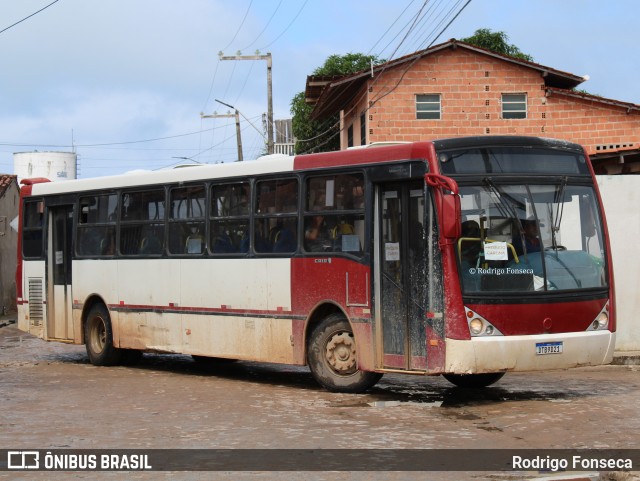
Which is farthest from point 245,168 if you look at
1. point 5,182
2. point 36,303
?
point 5,182

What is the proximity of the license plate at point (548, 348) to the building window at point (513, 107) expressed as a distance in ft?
66.3

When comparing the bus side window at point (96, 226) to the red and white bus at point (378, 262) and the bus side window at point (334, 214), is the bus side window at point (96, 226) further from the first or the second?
the bus side window at point (334, 214)

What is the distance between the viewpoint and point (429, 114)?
30234 millimetres

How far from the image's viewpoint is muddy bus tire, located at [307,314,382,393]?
12.4 m

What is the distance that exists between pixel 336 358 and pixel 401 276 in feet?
4.90

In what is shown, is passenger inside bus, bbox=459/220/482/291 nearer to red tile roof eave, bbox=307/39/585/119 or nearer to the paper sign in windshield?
Answer: the paper sign in windshield

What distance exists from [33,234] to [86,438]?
1000 centimetres

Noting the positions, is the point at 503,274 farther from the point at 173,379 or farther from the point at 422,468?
the point at 173,379

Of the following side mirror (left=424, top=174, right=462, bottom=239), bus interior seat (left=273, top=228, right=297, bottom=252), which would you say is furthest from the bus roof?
bus interior seat (left=273, top=228, right=297, bottom=252)

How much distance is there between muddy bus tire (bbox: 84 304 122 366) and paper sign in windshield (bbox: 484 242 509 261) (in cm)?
786

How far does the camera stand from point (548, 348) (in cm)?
1099

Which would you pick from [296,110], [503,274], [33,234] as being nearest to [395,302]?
[503,274]

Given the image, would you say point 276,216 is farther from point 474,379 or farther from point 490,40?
point 490,40

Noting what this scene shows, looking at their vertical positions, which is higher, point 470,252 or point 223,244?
point 223,244
